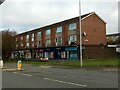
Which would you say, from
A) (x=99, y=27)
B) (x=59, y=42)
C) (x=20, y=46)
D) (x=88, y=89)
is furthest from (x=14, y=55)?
(x=88, y=89)

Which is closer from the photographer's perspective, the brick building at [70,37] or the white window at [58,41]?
the brick building at [70,37]

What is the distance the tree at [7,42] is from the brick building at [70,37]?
918cm

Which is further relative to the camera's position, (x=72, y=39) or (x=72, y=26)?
(x=72, y=26)

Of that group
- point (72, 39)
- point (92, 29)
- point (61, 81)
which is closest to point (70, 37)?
point (72, 39)

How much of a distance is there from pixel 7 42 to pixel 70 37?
1808cm

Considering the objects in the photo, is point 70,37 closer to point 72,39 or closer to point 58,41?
point 72,39

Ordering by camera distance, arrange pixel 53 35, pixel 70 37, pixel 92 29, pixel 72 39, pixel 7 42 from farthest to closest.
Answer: pixel 53 35 < pixel 7 42 < pixel 70 37 < pixel 72 39 < pixel 92 29

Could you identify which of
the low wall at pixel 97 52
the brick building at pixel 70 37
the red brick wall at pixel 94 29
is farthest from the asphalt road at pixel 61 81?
the red brick wall at pixel 94 29

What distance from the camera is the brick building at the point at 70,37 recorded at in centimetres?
6506

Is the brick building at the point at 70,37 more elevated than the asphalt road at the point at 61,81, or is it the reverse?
the brick building at the point at 70,37

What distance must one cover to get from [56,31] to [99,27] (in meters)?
12.7

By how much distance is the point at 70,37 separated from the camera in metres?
68.1

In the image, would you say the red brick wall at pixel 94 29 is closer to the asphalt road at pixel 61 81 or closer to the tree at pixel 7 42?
the tree at pixel 7 42

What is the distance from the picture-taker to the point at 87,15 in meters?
66.4
